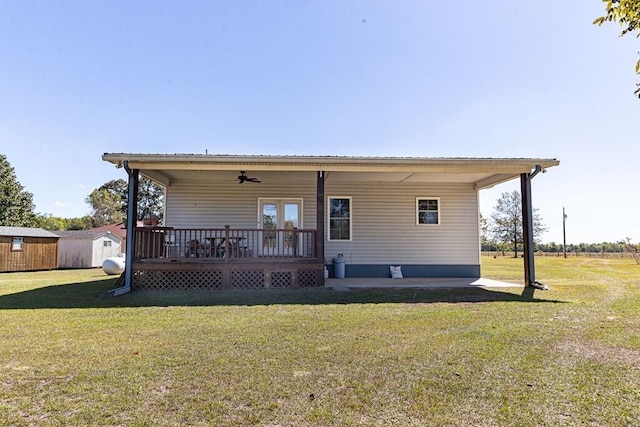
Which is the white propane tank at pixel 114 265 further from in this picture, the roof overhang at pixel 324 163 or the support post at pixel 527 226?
the support post at pixel 527 226

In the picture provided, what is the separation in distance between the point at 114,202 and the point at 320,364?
44941mm

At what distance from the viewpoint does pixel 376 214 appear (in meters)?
11.5

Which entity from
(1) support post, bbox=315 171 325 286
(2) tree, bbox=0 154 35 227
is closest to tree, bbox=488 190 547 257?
(1) support post, bbox=315 171 325 286

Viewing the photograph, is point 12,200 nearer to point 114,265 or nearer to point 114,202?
point 114,202

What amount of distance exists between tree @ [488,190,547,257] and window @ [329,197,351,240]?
26828 mm

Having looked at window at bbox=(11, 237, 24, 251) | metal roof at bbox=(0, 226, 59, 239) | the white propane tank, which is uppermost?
metal roof at bbox=(0, 226, 59, 239)

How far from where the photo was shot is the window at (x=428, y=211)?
11609 millimetres

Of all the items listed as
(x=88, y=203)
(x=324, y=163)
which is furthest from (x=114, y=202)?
(x=324, y=163)

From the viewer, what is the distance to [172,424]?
233 centimetres

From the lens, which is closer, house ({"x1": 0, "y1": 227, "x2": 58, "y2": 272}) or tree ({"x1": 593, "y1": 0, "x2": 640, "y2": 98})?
tree ({"x1": 593, "y1": 0, "x2": 640, "y2": 98})

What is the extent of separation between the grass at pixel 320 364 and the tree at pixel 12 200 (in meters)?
30.6

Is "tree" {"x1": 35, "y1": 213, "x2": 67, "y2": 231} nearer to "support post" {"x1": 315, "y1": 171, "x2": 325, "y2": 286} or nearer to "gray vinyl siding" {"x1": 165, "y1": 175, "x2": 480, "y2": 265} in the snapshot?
"gray vinyl siding" {"x1": 165, "y1": 175, "x2": 480, "y2": 265}

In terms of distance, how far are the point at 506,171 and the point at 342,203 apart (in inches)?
187

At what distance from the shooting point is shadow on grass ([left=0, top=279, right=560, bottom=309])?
681 centimetres
